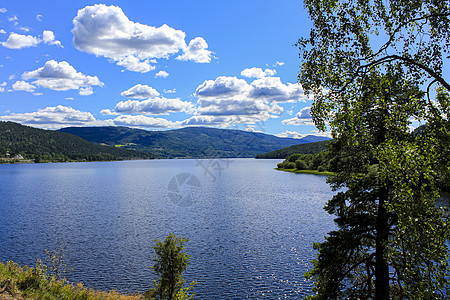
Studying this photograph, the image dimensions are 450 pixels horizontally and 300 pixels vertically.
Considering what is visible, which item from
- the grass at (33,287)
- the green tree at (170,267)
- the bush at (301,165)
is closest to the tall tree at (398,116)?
the green tree at (170,267)

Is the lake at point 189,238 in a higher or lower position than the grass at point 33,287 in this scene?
lower

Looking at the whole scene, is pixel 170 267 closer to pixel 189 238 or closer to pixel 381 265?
pixel 381 265

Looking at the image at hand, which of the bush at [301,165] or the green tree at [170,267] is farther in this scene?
the bush at [301,165]

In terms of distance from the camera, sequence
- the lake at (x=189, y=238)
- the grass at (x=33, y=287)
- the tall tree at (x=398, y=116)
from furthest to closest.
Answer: the lake at (x=189, y=238) < the grass at (x=33, y=287) < the tall tree at (x=398, y=116)

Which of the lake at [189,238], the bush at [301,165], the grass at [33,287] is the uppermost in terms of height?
the bush at [301,165]

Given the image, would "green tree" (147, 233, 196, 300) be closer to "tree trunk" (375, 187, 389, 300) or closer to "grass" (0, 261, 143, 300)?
"grass" (0, 261, 143, 300)

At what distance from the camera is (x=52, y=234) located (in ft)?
132

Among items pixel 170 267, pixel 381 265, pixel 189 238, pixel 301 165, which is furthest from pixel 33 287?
pixel 301 165

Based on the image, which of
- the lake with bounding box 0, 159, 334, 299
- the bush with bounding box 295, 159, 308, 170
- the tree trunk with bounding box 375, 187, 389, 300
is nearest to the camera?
the tree trunk with bounding box 375, 187, 389, 300

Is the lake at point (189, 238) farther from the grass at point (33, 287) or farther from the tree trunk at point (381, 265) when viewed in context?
the tree trunk at point (381, 265)

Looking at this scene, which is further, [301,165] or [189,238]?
[301,165]

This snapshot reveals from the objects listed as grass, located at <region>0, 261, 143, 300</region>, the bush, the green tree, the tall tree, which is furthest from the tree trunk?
the bush

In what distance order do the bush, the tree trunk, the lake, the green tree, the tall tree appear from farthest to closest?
1. the bush
2. the lake
3. the green tree
4. the tree trunk
5. the tall tree

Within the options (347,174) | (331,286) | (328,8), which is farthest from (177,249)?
(328,8)
